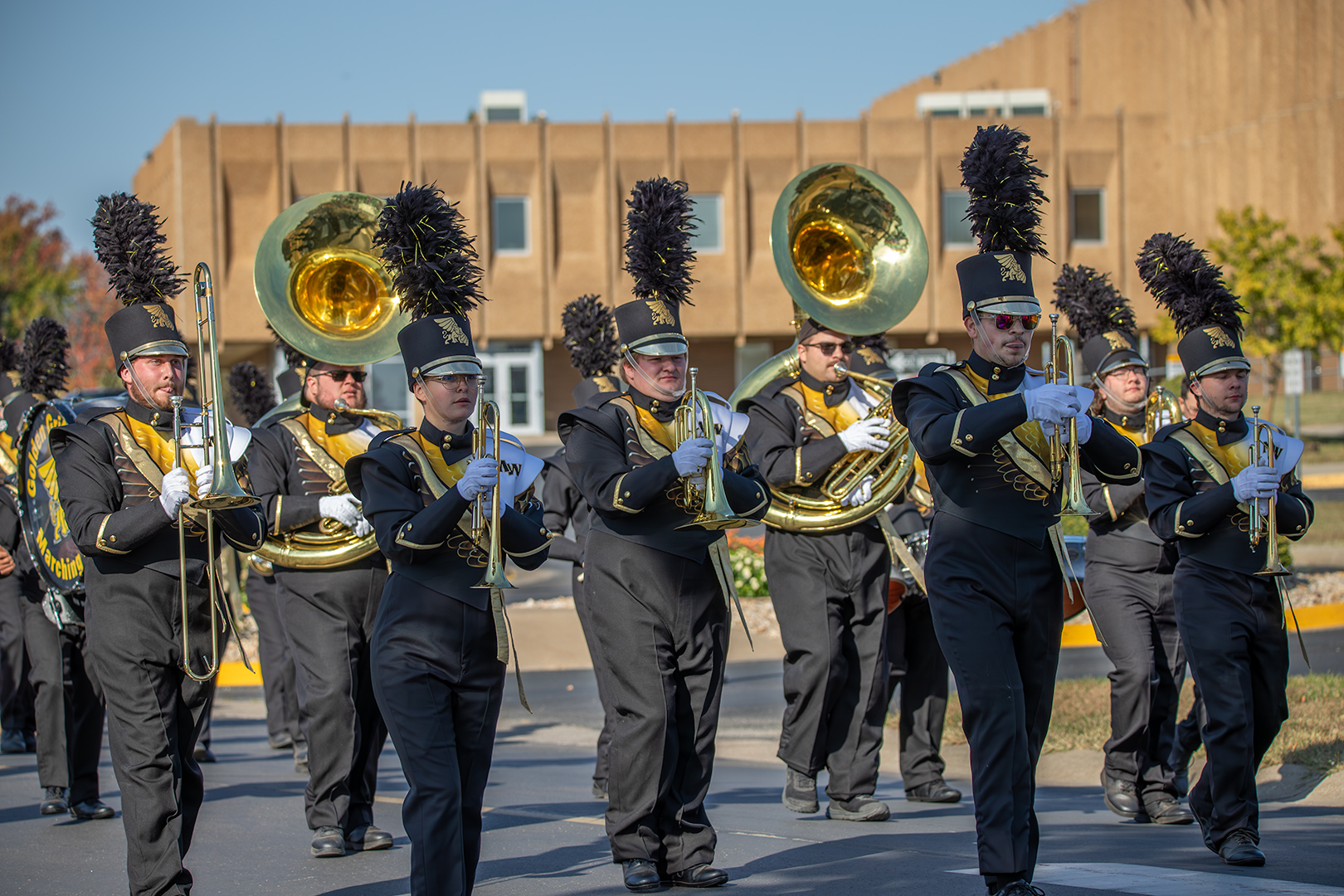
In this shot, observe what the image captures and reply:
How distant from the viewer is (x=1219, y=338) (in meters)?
7.03

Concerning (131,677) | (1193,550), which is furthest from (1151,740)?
(131,677)

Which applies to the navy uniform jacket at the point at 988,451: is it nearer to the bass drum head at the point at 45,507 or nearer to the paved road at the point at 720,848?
the paved road at the point at 720,848

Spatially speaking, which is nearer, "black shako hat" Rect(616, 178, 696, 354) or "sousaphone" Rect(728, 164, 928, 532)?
"black shako hat" Rect(616, 178, 696, 354)

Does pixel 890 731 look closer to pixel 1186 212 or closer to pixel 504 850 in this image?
pixel 504 850

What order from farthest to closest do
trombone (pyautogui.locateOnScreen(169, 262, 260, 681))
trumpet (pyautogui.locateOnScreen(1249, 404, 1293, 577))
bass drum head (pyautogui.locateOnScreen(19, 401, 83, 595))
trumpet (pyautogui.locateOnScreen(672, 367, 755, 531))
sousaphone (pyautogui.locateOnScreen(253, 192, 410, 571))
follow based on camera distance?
sousaphone (pyautogui.locateOnScreen(253, 192, 410, 571))
bass drum head (pyautogui.locateOnScreen(19, 401, 83, 595))
trumpet (pyautogui.locateOnScreen(1249, 404, 1293, 577))
trumpet (pyautogui.locateOnScreen(672, 367, 755, 531))
trombone (pyautogui.locateOnScreen(169, 262, 260, 681))

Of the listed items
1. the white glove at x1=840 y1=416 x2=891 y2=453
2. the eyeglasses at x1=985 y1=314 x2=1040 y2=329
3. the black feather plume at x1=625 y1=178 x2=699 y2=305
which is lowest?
the white glove at x1=840 y1=416 x2=891 y2=453

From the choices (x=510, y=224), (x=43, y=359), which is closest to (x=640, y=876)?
(x=43, y=359)

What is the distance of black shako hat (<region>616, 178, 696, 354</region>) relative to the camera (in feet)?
21.8

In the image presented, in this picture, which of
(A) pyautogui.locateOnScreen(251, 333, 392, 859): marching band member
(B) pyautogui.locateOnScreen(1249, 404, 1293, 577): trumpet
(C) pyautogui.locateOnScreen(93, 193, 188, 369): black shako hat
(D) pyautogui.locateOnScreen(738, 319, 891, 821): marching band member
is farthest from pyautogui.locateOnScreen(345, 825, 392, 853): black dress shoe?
(B) pyautogui.locateOnScreen(1249, 404, 1293, 577): trumpet

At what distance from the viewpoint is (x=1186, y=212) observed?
4228 cm

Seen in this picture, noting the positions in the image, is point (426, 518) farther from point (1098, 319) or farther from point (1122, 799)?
point (1098, 319)

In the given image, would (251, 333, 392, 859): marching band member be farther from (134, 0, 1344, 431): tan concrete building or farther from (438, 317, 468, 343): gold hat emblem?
(134, 0, 1344, 431): tan concrete building

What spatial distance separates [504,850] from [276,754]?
4.10 meters

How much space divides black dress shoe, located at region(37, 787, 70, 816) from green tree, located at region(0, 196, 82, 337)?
1395 inches
